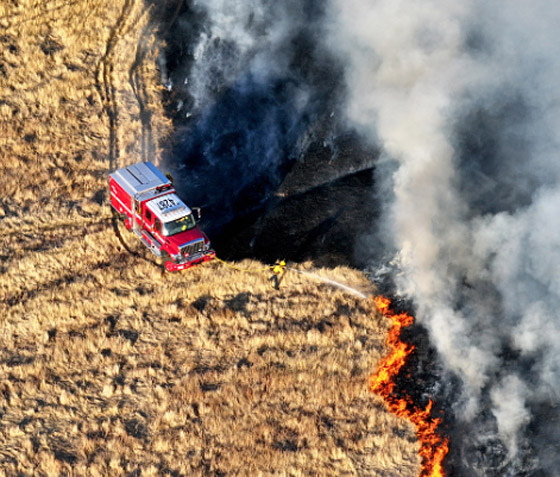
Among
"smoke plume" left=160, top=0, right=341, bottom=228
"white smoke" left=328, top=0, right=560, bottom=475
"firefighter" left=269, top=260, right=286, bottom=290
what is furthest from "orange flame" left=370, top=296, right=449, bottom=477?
"smoke plume" left=160, top=0, right=341, bottom=228

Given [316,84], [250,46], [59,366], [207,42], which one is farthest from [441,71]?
[59,366]

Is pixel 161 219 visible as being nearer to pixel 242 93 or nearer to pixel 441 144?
pixel 242 93

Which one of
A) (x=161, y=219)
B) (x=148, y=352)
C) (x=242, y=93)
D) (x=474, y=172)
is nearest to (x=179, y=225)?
(x=161, y=219)

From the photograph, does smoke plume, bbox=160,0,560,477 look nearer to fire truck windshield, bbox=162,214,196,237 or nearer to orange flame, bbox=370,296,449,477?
orange flame, bbox=370,296,449,477

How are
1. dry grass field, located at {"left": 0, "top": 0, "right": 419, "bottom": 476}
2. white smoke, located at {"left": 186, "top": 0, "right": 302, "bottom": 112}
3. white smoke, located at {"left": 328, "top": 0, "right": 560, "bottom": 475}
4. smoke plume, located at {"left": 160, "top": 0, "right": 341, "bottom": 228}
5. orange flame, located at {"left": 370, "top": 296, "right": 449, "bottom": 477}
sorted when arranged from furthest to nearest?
white smoke, located at {"left": 186, "top": 0, "right": 302, "bottom": 112} → smoke plume, located at {"left": 160, "top": 0, "right": 341, "bottom": 228} → white smoke, located at {"left": 328, "top": 0, "right": 560, "bottom": 475} → orange flame, located at {"left": 370, "top": 296, "right": 449, "bottom": 477} → dry grass field, located at {"left": 0, "top": 0, "right": 419, "bottom": 476}

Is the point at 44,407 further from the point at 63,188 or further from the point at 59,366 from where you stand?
the point at 63,188

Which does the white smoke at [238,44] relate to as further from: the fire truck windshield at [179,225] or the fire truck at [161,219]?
the fire truck windshield at [179,225]

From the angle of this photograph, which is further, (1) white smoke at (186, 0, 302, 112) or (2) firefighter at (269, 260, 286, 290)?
(1) white smoke at (186, 0, 302, 112)
